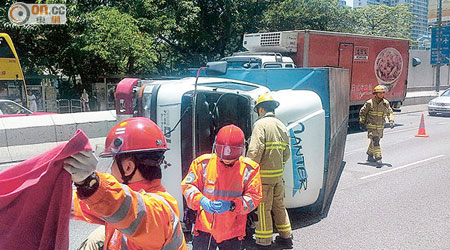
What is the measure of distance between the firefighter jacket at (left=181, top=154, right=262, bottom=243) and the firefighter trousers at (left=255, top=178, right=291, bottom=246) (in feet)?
3.25

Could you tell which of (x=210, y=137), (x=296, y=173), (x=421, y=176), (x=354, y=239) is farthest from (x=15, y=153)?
(x=421, y=176)

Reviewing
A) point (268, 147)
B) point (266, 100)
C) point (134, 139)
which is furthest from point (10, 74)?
point (134, 139)

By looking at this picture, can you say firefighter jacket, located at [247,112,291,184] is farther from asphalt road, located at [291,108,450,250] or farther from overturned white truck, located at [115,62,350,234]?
asphalt road, located at [291,108,450,250]

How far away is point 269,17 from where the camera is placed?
29.8 m

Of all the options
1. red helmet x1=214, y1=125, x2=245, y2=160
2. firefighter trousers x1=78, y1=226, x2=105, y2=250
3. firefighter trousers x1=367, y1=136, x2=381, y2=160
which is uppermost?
red helmet x1=214, y1=125, x2=245, y2=160

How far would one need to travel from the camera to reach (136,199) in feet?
5.48

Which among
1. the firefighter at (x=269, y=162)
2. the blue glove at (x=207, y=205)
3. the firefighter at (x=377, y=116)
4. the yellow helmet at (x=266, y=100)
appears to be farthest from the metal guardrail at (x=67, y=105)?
the blue glove at (x=207, y=205)

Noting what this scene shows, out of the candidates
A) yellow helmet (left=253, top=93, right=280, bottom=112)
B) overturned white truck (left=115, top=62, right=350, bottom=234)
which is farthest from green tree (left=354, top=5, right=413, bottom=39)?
yellow helmet (left=253, top=93, right=280, bottom=112)

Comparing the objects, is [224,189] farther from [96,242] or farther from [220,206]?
[96,242]

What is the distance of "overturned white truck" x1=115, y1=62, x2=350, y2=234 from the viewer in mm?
4605

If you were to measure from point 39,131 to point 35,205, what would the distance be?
8.87m

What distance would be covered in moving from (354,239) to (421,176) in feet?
13.5

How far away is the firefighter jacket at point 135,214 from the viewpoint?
149 centimetres

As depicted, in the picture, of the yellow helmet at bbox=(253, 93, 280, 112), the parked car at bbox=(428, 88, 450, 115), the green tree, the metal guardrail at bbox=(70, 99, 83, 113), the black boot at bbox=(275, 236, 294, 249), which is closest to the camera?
the yellow helmet at bbox=(253, 93, 280, 112)
